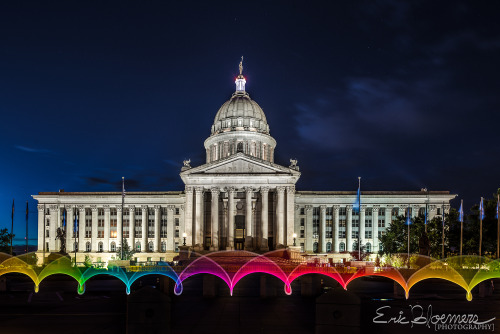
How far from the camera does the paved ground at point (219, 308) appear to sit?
19750mm

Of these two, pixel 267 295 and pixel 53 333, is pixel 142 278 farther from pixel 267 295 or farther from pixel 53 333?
pixel 53 333

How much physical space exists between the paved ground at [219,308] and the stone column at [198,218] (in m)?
38.2

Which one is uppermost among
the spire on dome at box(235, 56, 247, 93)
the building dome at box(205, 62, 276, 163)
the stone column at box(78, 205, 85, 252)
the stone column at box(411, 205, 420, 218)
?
the spire on dome at box(235, 56, 247, 93)

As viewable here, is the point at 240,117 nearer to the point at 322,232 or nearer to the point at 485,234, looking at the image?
the point at 322,232

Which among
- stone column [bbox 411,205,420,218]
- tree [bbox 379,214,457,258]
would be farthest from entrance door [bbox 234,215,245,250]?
stone column [bbox 411,205,420,218]

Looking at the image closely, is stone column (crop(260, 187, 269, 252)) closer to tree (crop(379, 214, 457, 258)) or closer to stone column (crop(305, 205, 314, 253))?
stone column (crop(305, 205, 314, 253))

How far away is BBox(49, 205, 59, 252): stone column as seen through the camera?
293 feet

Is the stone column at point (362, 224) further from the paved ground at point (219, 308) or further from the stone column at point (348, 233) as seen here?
the paved ground at point (219, 308)

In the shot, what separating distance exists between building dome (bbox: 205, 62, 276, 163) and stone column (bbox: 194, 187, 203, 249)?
864 inches

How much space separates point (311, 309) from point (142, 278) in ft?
74.3

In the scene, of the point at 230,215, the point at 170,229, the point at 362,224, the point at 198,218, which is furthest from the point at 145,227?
the point at 362,224

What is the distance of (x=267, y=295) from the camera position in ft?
96.8

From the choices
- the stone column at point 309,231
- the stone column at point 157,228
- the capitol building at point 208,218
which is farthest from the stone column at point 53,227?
the stone column at point 309,231

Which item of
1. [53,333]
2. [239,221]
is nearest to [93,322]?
Answer: [53,333]
